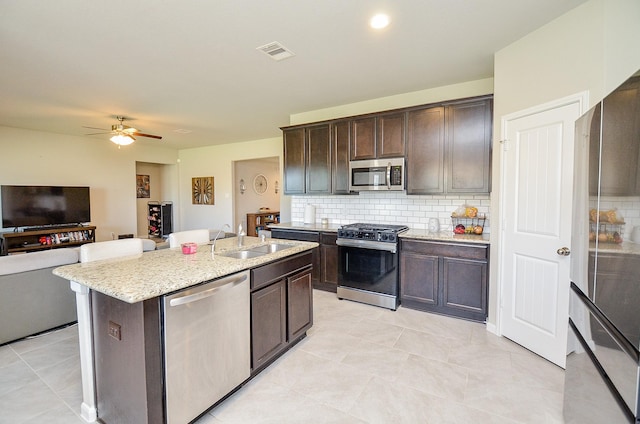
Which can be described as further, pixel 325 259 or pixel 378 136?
pixel 325 259

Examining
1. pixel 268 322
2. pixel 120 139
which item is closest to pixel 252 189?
pixel 120 139

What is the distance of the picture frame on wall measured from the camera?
343 inches

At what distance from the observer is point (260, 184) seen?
9297 millimetres

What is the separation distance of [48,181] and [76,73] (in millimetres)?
4337

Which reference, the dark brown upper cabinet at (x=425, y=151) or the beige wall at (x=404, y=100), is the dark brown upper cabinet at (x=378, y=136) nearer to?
the dark brown upper cabinet at (x=425, y=151)

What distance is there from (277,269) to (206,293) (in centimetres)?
72

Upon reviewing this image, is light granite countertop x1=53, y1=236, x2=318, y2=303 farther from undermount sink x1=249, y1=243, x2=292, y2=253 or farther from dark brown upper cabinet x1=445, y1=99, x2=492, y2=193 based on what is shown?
dark brown upper cabinet x1=445, y1=99, x2=492, y2=193

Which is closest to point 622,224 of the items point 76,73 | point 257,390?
point 257,390

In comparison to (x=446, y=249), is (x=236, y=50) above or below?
above

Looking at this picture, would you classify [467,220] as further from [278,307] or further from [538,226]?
[278,307]

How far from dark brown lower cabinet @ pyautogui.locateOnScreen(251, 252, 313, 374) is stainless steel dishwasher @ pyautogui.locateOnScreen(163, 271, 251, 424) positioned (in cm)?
10

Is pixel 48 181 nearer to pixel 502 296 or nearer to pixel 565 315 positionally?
pixel 502 296

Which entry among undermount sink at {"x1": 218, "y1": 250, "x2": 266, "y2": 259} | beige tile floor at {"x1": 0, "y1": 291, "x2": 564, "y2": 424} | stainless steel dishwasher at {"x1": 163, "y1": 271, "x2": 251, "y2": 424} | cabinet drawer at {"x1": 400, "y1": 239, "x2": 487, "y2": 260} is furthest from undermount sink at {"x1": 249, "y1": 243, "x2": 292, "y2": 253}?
cabinet drawer at {"x1": 400, "y1": 239, "x2": 487, "y2": 260}

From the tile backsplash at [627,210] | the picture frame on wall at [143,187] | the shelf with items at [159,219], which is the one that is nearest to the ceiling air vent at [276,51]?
the tile backsplash at [627,210]
